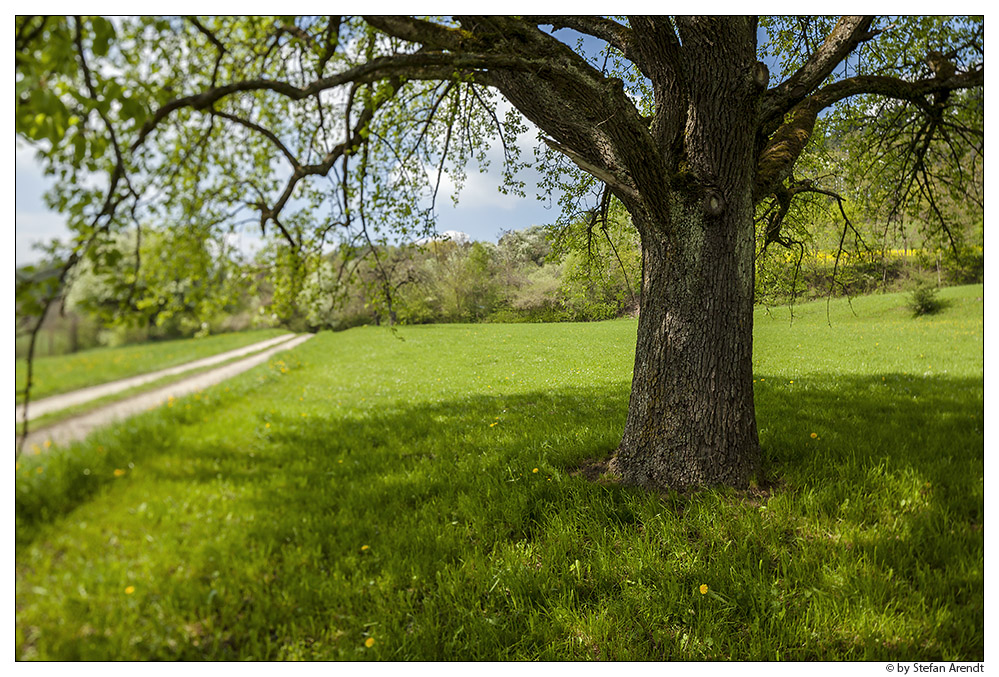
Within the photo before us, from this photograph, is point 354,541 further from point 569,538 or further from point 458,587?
point 569,538

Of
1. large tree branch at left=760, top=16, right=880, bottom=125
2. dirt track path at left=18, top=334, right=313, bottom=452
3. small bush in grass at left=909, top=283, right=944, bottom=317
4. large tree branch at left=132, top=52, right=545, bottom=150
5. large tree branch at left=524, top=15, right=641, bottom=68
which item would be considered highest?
large tree branch at left=524, top=15, right=641, bottom=68

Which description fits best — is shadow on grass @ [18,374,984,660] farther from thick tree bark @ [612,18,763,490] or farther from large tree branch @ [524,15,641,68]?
Result: large tree branch @ [524,15,641,68]

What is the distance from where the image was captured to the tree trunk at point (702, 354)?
2.67 metres

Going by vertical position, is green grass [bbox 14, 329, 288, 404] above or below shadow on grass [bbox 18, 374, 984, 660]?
above

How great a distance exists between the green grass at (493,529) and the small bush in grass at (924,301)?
91mm

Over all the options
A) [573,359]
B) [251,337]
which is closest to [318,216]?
[251,337]

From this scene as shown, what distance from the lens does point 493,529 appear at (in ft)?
8.14

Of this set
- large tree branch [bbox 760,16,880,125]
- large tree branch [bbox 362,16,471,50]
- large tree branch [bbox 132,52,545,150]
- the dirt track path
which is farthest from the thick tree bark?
the dirt track path

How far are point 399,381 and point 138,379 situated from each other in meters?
1.77

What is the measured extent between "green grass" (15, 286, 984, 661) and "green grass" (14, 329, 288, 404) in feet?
0.78

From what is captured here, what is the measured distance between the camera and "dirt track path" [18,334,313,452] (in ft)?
6.44

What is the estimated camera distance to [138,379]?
222cm

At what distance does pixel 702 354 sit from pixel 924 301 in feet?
7.69
